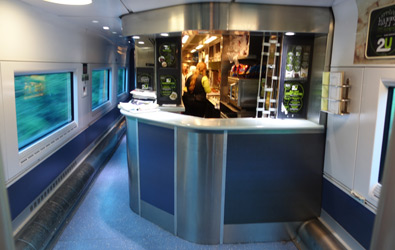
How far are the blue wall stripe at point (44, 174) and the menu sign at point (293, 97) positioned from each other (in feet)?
9.08

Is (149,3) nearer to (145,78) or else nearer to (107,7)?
(107,7)

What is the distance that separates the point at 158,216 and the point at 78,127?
89.5 inches

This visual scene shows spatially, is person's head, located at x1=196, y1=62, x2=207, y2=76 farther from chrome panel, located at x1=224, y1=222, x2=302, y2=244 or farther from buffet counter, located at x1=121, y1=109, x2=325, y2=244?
chrome panel, located at x1=224, y1=222, x2=302, y2=244

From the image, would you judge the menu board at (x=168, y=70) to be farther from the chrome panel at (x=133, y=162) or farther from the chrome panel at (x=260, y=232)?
the chrome panel at (x=260, y=232)

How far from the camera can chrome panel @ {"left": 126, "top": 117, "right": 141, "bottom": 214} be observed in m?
3.62

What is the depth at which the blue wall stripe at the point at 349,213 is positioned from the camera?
2.42 metres

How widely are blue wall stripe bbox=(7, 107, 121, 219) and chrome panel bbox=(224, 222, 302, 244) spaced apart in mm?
1988

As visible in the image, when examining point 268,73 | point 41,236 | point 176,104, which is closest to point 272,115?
point 268,73

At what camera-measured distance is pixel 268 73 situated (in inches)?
137

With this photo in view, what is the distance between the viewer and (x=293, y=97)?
3.37m

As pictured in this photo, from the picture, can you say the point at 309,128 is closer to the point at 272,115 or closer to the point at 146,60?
the point at 272,115

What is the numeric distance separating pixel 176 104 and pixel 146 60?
1.01 metres

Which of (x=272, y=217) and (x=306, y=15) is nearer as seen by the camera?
(x=306, y=15)

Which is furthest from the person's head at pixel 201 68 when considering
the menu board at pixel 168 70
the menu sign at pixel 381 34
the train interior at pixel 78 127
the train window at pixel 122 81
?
the train window at pixel 122 81
